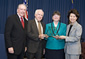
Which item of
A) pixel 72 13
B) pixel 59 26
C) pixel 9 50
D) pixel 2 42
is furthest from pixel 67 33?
pixel 2 42

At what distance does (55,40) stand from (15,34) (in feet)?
2.75

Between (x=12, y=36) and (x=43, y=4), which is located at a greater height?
(x=43, y=4)

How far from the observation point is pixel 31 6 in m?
5.18

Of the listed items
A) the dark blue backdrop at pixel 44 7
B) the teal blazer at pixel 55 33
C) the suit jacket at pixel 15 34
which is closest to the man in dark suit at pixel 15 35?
the suit jacket at pixel 15 34

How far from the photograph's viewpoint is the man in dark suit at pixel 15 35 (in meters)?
1.93

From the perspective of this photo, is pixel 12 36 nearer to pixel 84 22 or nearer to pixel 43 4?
pixel 43 4

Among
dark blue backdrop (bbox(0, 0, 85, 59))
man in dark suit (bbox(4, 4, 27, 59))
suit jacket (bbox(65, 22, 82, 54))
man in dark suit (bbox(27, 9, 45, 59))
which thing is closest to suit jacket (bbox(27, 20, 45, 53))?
man in dark suit (bbox(27, 9, 45, 59))

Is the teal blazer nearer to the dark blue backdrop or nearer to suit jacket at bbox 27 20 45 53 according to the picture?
suit jacket at bbox 27 20 45 53

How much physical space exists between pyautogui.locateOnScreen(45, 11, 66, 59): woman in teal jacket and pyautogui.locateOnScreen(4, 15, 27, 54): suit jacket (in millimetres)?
570

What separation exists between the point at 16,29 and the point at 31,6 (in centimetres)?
337

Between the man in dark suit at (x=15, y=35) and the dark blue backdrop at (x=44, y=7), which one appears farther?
the dark blue backdrop at (x=44, y=7)

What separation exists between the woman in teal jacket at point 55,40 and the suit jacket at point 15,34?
0.57 m

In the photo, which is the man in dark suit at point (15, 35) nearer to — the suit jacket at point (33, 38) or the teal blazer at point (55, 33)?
the suit jacket at point (33, 38)

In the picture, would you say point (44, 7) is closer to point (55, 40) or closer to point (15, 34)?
point (55, 40)
